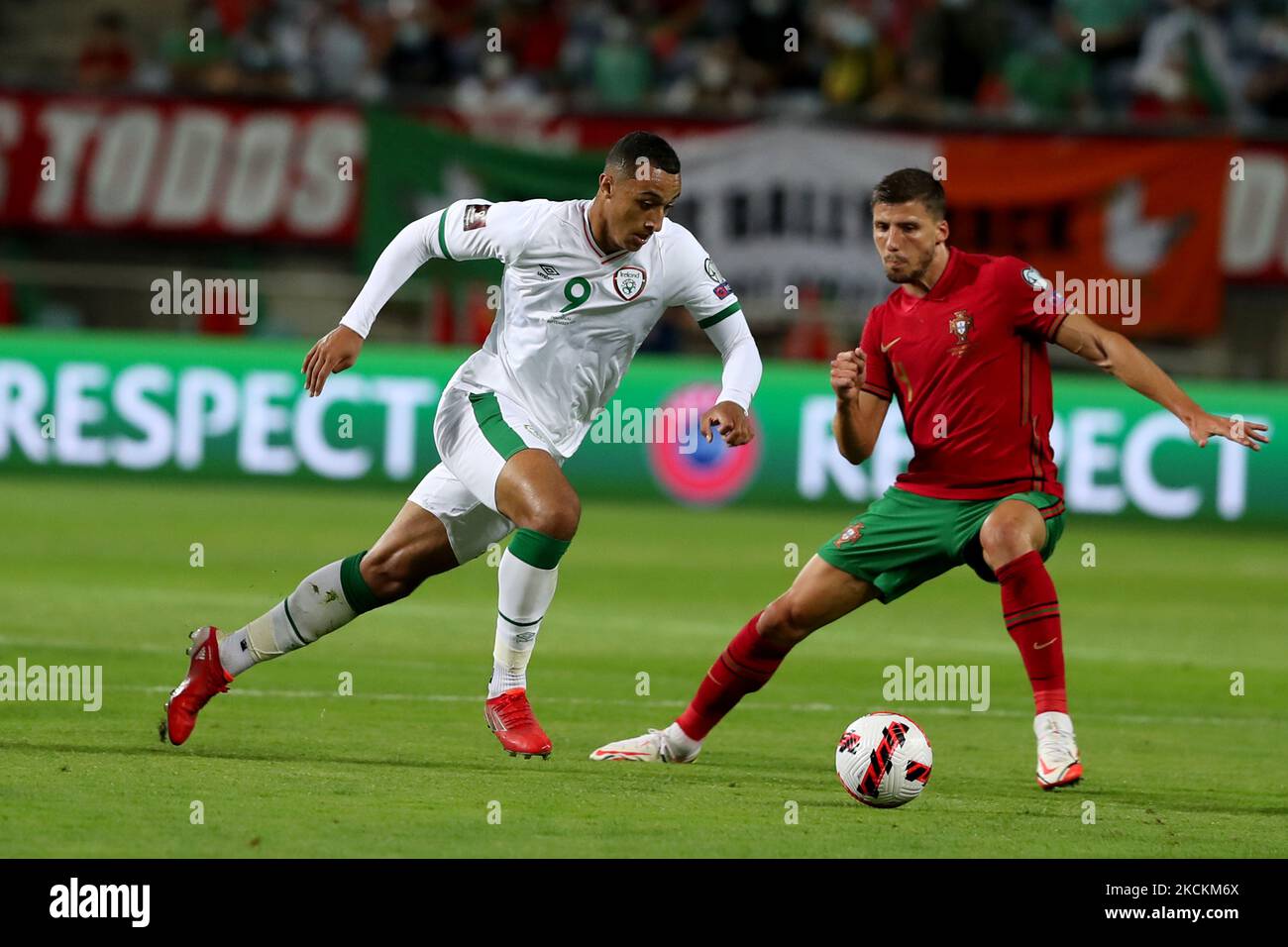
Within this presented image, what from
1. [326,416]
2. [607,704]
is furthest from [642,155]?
[326,416]

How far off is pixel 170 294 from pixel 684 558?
775 centimetres

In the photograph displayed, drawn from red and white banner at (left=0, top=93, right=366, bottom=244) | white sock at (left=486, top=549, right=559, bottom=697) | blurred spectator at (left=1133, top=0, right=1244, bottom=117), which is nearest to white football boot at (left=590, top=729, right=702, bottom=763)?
white sock at (left=486, top=549, right=559, bottom=697)

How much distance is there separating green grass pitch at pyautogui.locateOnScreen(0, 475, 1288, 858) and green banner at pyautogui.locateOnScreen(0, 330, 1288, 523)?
657 mm

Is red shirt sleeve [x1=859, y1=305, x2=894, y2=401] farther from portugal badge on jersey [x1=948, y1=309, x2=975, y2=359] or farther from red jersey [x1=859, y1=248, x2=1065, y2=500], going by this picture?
portugal badge on jersey [x1=948, y1=309, x2=975, y2=359]

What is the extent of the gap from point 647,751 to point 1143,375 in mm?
2367

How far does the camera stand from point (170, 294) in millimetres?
21250

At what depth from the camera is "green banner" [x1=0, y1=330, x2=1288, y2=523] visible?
18.7m

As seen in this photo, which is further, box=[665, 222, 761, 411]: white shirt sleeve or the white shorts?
box=[665, 222, 761, 411]: white shirt sleeve

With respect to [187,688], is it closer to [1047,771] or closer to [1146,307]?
[1047,771]

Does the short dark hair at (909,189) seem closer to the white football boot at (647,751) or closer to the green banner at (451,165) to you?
the white football boot at (647,751)

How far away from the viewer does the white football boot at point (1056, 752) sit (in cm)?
757

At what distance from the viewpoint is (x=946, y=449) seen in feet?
26.4

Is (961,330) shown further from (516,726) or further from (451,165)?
(451,165)

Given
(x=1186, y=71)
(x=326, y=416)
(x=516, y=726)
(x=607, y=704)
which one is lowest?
(x=516, y=726)
